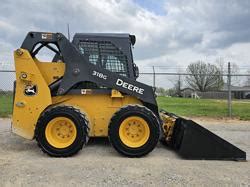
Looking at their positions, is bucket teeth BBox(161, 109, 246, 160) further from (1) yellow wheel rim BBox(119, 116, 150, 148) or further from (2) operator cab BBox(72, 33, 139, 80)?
(2) operator cab BBox(72, 33, 139, 80)

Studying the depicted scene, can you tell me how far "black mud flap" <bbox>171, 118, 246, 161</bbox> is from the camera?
5816 millimetres

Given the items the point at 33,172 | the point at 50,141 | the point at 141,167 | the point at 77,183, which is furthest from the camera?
the point at 50,141

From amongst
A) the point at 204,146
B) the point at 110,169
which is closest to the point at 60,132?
the point at 110,169

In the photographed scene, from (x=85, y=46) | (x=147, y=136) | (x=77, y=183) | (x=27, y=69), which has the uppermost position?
(x=85, y=46)

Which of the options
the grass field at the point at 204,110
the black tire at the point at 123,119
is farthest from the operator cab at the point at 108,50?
the grass field at the point at 204,110

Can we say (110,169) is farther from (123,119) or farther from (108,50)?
(108,50)

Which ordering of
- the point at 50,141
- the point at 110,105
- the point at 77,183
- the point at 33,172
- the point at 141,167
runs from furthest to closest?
1. the point at 110,105
2. the point at 50,141
3. the point at 141,167
4. the point at 33,172
5. the point at 77,183

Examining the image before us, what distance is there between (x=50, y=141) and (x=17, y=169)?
1105 mm

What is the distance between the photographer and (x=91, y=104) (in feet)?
21.3

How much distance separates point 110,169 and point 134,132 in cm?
127

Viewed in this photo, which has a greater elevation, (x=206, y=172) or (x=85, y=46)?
(x=85, y=46)

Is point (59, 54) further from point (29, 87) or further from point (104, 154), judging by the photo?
point (104, 154)

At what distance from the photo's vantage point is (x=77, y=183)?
433 cm

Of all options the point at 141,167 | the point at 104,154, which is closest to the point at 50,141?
the point at 104,154
